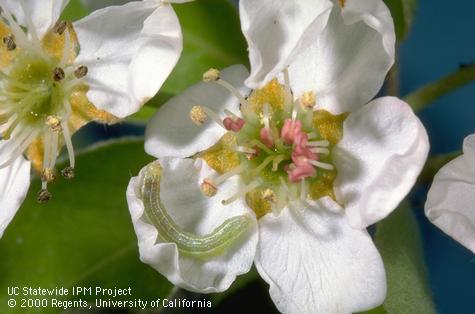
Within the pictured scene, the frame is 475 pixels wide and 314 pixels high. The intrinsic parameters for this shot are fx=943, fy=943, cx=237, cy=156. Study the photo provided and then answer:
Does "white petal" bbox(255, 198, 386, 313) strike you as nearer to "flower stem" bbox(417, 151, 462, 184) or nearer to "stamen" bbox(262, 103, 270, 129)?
"stamen" bbox(262, 103, 270, 129)

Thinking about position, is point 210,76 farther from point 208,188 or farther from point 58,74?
point 58,74

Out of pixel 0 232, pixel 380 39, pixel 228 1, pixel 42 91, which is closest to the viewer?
pixel 380 39

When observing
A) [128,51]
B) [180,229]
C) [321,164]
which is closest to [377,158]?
[321,164]

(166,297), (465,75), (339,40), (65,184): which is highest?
(339,40)

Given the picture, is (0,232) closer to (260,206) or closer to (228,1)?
(260,206)

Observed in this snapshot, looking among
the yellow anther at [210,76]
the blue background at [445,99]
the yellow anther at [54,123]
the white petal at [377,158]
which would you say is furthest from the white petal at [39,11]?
the blue background at [445,99]

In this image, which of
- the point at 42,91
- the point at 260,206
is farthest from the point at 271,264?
the point at 42,91

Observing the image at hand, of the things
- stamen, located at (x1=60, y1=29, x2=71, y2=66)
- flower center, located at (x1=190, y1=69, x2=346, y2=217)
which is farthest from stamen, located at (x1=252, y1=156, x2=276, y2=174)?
stamen, located at (x1=60, y1=29, x2=71, y2=66)

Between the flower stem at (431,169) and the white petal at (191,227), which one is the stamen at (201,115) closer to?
the white petal at (191,227)
